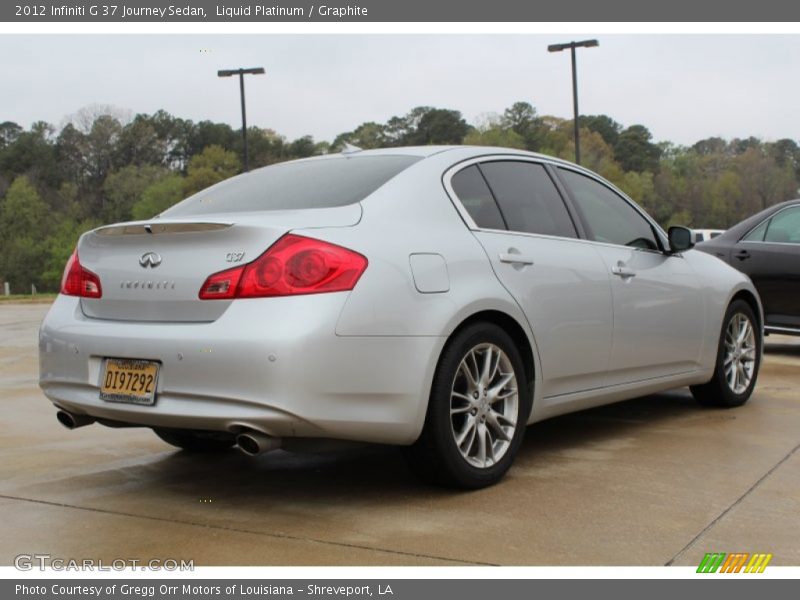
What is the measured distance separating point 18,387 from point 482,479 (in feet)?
16.8

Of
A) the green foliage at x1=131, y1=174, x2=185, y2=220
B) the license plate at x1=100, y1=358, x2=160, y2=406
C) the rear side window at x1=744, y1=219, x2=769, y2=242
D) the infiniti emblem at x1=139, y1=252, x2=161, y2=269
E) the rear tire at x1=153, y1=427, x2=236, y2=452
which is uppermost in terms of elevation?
the green foliage at x1=131, y1=174, x2=185, y2=220

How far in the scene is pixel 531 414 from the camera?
185 inches

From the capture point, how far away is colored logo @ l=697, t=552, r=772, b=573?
3.30 m

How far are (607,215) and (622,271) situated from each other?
42 centimetres

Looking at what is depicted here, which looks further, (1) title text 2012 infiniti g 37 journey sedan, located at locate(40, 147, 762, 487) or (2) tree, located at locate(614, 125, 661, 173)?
(2) tree, located at locate(614, 125, 661, 173)

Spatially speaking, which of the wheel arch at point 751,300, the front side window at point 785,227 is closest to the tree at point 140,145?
the front side window at point 785,227

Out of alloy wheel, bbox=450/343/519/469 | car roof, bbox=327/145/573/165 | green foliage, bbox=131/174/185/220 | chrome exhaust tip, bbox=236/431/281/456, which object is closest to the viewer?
chrome exhaust tip, bbox=236/431/281/456

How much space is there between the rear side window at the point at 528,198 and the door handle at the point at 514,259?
0.62 feet

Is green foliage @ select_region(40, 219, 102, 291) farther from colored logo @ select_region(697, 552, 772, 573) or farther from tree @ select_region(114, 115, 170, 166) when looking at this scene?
colored logo @ select_region(697, 552, 772, 573)

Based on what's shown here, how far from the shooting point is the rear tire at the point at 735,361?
6.38 meters

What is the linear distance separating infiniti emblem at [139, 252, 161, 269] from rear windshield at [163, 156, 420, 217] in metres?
0.52

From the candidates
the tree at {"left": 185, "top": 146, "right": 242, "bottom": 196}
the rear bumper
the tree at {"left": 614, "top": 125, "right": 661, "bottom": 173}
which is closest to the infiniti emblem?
the rear bumper

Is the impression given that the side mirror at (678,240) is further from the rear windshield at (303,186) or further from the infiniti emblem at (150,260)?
the infiniti emblem at (150,260)

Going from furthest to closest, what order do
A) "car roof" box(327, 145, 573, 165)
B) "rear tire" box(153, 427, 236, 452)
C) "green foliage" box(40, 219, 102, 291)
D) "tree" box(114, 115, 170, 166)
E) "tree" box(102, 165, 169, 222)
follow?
"tree" box(114, 115, 170, 166)
"tree" box(102, 165, 169, 222)
"green foliage" box(40, 219, 102, 291)
"rear tire" box(153, 427, 236, 452)
"car roof" box(327, 145, 573, 165)
